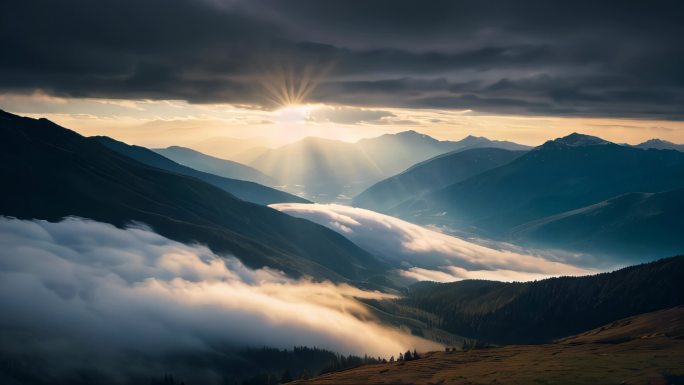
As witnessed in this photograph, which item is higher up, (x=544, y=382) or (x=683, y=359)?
(x=683, y=359)

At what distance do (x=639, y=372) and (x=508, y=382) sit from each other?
43.5 meters

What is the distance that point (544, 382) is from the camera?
7416 inches

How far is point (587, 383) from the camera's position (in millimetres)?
176875

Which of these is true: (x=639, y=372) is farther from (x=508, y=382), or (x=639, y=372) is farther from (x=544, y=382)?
(x=508, y=382)

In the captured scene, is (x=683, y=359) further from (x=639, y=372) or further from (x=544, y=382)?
(x=544, y=382)

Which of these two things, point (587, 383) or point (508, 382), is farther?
point (508, 382)

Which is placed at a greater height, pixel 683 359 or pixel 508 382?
pixel 683 359

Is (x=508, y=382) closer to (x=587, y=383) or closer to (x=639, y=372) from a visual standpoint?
(x=587, y=383)

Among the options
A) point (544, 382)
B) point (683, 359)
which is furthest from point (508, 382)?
point (683, 359)

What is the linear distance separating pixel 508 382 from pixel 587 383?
97.4ft

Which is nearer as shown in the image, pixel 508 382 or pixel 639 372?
pixel 639 372

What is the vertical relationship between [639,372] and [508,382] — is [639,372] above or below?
above

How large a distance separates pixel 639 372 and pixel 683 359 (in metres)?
26.8

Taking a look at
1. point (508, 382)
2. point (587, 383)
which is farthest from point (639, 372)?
point (508, 382)
